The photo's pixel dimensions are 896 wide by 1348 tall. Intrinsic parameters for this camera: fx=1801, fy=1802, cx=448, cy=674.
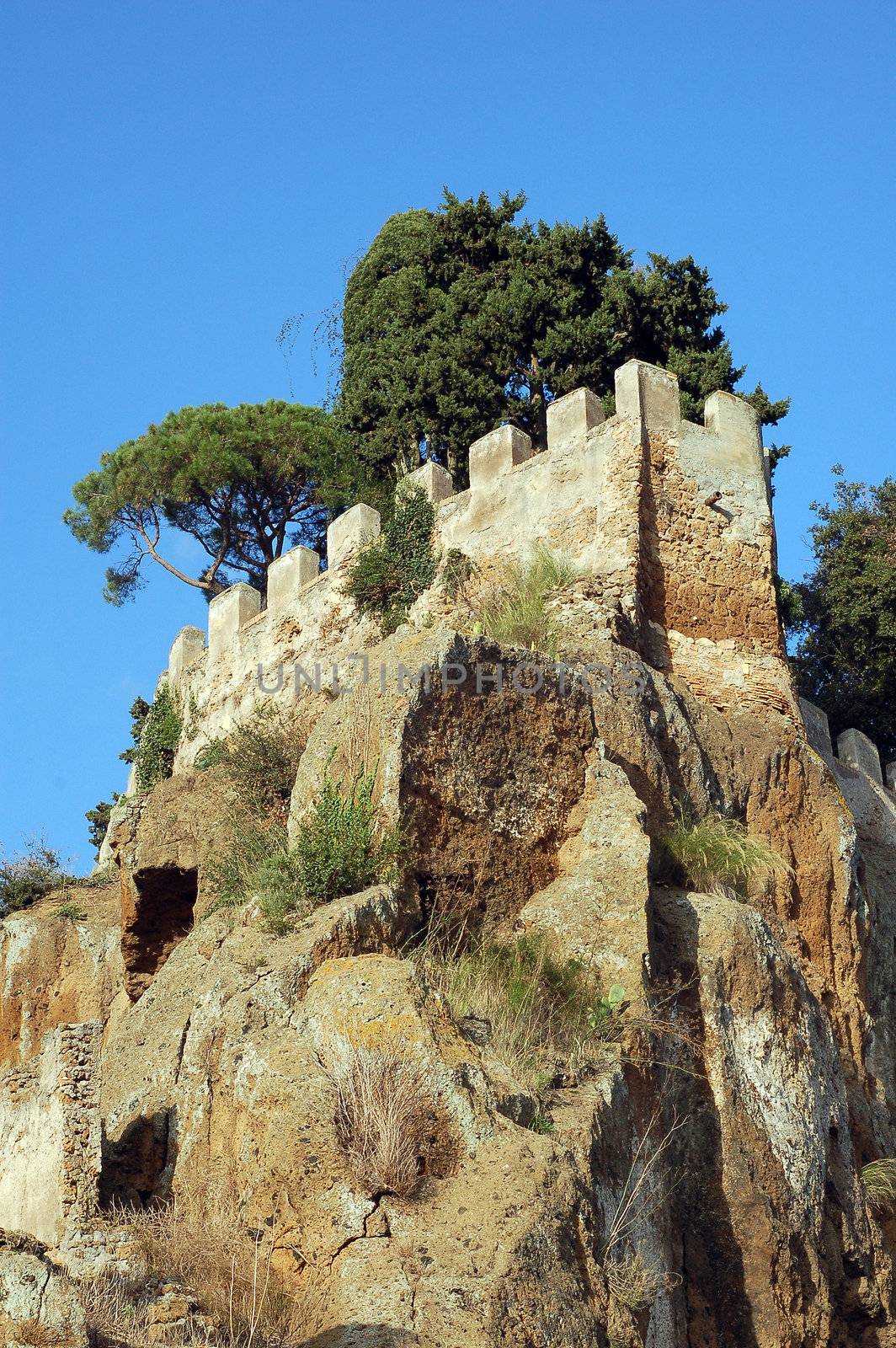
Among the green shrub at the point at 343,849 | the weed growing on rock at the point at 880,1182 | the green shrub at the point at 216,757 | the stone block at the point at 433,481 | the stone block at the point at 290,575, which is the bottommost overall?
the weed growing on rock at the point at 880,1182

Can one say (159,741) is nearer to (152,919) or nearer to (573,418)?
(152,919)

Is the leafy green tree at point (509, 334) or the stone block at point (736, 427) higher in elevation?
the leafy green tree at point (509, 334)

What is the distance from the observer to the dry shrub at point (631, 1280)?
998 centimetres

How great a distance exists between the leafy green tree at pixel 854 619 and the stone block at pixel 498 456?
24.0ft

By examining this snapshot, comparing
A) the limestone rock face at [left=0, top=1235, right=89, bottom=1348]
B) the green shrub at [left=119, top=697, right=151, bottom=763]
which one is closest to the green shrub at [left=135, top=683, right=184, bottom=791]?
the green shrub at [left=119, top=697, right=151, bottom=763]

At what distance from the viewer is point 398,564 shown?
21156mm

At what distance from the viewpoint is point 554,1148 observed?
1002 cm

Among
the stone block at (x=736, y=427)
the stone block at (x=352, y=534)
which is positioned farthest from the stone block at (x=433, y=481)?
the stone block at (x=736, y=427)

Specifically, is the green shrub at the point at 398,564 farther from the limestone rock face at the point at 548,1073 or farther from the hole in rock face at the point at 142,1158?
the hole in rock face at the point at 142,1158

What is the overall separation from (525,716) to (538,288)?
1445cm

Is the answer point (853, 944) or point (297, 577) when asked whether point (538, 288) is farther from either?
point (853, 944)

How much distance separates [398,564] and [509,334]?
6.99 meters

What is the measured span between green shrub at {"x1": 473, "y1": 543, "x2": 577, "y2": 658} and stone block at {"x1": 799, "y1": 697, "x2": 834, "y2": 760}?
4.48 meters

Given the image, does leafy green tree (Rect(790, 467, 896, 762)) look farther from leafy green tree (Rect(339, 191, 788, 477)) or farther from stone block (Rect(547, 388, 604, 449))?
stone block (Rect(547, 388, 604, 449))
